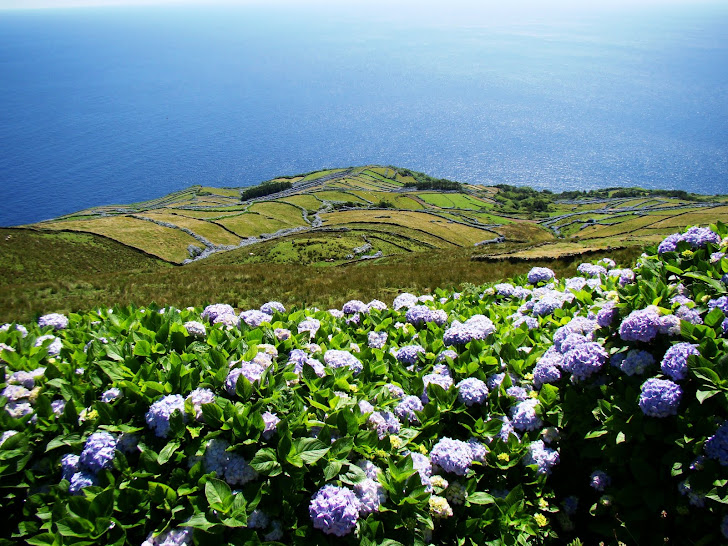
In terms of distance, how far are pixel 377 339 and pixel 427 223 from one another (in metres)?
79.2

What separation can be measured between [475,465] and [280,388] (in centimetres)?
286

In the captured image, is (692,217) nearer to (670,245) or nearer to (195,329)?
(670,245)

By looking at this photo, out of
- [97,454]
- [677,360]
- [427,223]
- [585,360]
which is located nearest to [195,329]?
[97,454]

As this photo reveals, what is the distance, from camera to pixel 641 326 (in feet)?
18.3

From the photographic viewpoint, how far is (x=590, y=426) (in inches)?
229

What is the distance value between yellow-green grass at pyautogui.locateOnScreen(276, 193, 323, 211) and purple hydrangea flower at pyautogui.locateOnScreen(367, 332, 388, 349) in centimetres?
10318

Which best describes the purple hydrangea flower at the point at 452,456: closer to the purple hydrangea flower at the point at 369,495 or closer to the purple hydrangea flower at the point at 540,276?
the purple hydrangea flower at the point at 369,495

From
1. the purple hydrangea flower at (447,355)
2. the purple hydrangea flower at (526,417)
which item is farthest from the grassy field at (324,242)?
the purple hydrangea flower at (526,417)

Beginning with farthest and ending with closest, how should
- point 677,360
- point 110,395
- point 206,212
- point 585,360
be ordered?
point 206,212
point 585,360
point 110,395
point 677,360

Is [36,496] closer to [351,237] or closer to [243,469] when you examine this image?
[243,469]

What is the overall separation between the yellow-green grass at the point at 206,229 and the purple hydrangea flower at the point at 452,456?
77.8m

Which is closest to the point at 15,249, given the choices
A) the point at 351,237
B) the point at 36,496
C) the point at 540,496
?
the point at 351,237

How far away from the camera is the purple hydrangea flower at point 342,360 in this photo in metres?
6.68

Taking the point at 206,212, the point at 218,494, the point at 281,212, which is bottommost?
the point at 206,212
